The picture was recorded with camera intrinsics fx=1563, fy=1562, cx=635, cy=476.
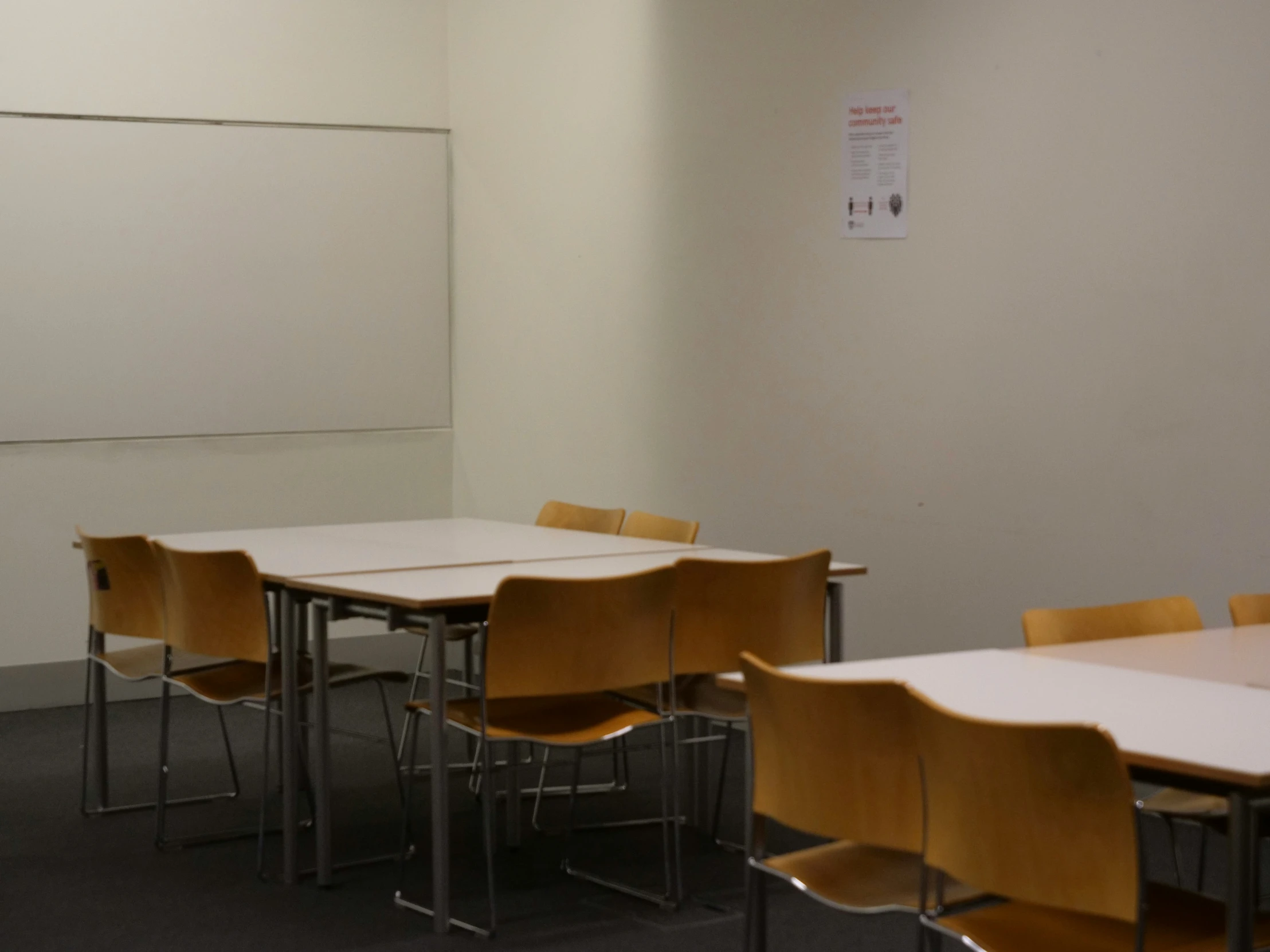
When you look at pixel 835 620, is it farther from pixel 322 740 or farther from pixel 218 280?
pixel 218 280

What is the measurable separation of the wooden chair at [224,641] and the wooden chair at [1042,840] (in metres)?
1.91

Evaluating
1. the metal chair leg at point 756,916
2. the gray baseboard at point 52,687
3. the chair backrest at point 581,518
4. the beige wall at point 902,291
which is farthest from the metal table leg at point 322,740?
the gray baseboard at point 52,687

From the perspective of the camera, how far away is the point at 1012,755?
6.63 ft

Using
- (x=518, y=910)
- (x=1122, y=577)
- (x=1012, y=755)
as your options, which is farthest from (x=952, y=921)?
(x=1122, y=577)

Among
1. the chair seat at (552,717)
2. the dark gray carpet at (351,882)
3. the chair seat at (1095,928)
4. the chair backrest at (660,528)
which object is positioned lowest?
the dark gray carpet at (351,882)

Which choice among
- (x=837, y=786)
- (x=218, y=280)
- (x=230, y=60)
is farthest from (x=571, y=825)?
(x=230, y=60)

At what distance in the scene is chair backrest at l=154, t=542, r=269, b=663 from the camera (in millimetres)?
3918

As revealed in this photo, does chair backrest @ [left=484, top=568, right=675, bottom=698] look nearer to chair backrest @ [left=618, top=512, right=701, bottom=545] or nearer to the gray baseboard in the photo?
chair backrest @ [left=618, top=512, right=701, bottom=545]

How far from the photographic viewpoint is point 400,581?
376 centimetres

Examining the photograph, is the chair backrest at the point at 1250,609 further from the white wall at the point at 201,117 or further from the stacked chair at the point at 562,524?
the white wall at the point at 201,117

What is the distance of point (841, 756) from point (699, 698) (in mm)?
1673

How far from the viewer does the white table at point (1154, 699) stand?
1934mm

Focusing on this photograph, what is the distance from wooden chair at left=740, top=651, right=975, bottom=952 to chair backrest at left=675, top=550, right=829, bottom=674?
1.23 m

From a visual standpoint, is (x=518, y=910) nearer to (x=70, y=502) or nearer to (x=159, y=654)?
(x=159, y=654)
